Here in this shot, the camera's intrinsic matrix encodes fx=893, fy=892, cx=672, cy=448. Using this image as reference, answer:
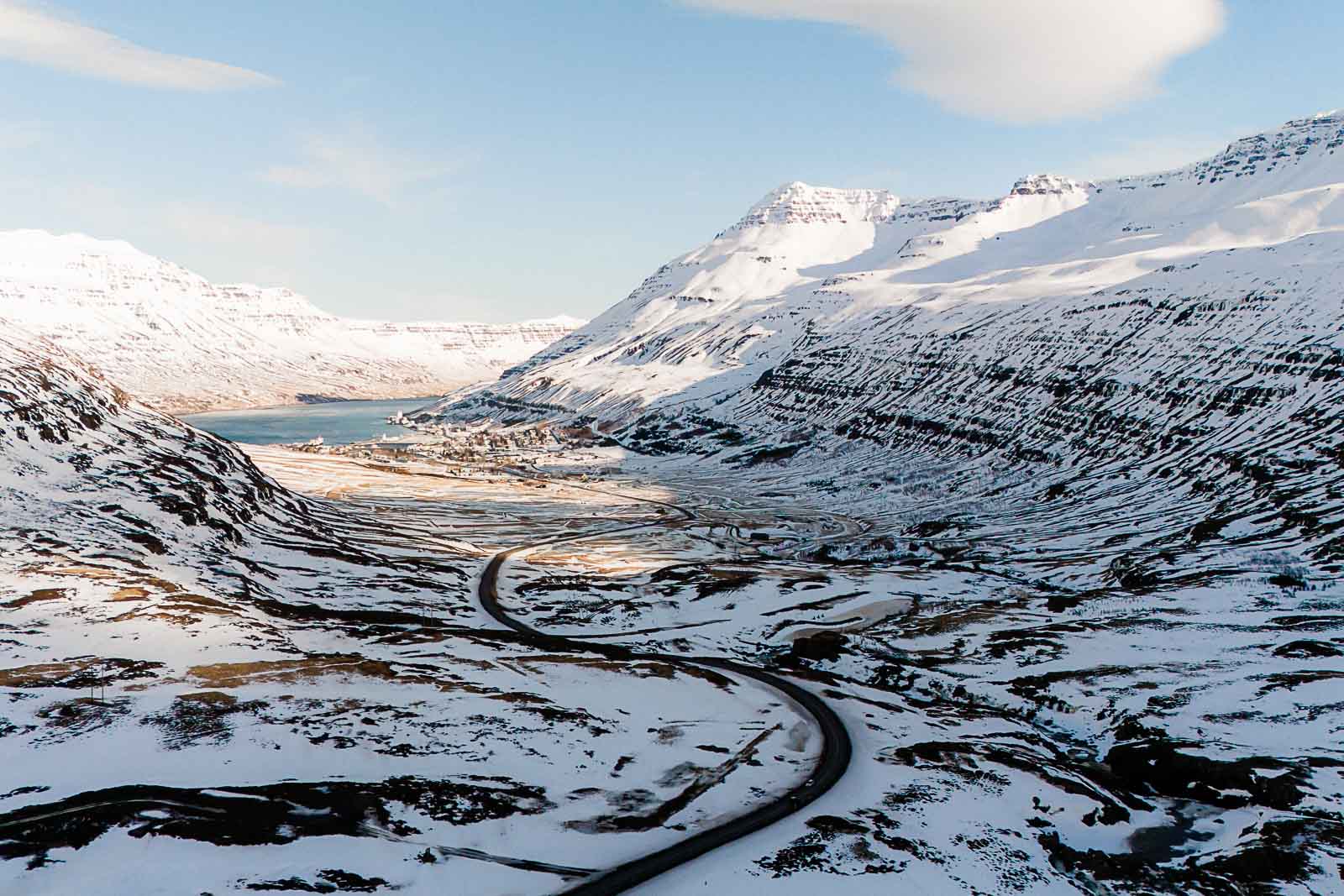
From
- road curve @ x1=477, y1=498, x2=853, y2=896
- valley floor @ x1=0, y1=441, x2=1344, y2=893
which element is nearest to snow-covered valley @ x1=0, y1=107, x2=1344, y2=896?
valley floor @ x1=0, y1=441, x2=1344, y2=893

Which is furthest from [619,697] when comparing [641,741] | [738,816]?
[738,816]

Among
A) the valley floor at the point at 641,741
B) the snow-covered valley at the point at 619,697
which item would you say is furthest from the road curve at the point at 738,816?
the valley floor at the point at 641,741

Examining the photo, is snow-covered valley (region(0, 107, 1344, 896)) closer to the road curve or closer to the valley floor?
the valley floor

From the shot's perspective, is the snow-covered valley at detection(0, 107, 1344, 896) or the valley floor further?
the snow-covered valley at detection(0, 107, 1344, 896)

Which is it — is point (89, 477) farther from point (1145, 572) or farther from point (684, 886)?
point (1145, 572)

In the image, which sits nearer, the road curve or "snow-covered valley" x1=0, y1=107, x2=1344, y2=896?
the road curve

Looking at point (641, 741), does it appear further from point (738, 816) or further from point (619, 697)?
point (738, 816)
